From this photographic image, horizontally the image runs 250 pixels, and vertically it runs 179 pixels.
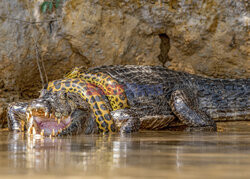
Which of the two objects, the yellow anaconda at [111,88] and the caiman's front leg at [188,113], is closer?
the yellow anaconda at [111,88]

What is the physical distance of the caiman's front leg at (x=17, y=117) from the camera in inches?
238

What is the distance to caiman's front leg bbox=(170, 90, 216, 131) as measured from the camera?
627cm

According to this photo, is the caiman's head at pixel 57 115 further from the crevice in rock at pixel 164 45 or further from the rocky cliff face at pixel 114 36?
the crevice in rock at pixel 164 45

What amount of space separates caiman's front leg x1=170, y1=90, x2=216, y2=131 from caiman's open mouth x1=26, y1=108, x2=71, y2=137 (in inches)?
83.4

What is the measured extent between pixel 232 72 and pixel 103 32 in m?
2.43

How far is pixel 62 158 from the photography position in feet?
6.73

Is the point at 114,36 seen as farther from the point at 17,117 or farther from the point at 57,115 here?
the point at 57,115

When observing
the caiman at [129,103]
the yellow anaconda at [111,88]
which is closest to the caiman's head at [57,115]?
the caiman at [129,103]

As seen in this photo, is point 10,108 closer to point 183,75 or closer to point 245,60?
point 183,75

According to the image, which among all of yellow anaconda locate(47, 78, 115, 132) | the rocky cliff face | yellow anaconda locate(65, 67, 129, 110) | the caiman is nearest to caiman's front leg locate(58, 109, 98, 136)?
the caiman

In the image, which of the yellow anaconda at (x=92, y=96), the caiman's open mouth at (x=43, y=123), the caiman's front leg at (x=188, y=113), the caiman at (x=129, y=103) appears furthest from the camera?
the caiman's front leg at (x=188, y=113)

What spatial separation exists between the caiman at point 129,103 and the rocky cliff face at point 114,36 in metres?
0.59

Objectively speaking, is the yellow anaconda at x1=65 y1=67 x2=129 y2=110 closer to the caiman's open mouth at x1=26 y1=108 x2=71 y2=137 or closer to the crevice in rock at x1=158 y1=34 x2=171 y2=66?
the caiman's open mouth at x1=26 y1=108 x2=71 y2=137

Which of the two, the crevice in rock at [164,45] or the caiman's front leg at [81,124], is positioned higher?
the crevice in rock at [164,45]
